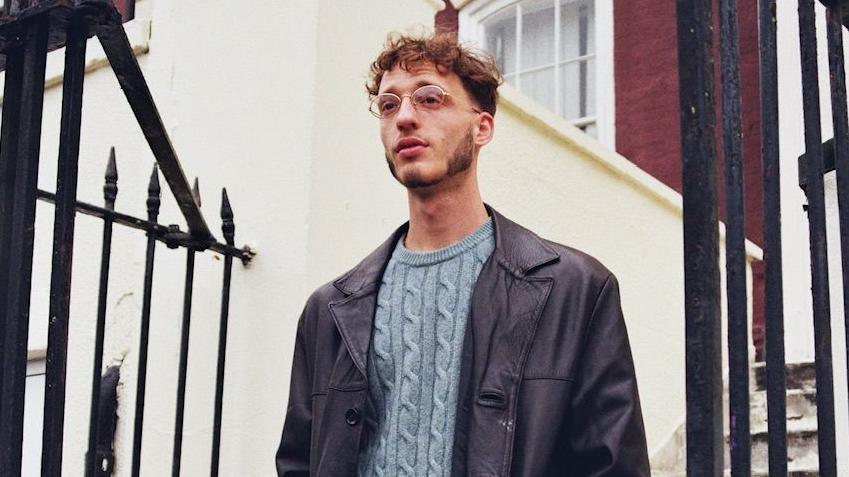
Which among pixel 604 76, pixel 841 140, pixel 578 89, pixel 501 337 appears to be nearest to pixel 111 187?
pixel 501 337

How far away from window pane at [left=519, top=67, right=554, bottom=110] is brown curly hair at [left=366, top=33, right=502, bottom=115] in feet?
22.0

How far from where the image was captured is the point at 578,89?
30.7ft

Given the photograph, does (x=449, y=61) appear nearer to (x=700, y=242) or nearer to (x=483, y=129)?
(x=483, y=129)

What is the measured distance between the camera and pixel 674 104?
845 cm

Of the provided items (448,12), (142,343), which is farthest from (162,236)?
(448,12)

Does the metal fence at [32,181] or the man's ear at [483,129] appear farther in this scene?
the man's ear at [483,129]

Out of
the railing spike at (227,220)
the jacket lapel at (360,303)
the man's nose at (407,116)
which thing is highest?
the man's nose at (407,116)

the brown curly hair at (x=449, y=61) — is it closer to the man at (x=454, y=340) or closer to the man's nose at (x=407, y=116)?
the man at (x=454, y=340)

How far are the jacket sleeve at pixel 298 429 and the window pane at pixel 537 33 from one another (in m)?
7.14

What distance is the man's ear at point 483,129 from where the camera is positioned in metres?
2.73

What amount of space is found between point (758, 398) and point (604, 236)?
1330 mm

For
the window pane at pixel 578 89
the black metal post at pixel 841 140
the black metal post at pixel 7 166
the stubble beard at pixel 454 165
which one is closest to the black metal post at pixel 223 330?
the stubble beard at pixel 454 165

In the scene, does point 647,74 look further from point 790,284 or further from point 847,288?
point 847,288

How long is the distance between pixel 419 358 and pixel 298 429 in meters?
0.47
